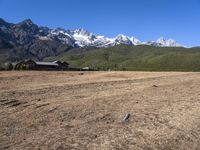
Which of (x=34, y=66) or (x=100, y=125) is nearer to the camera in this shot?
(x=100, y=125)

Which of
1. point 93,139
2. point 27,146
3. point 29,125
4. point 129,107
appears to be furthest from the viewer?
point 129,107

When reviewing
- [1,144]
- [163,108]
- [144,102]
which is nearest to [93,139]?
[1,144]

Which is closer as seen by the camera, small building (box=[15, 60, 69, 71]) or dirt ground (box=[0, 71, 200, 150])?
dirt ground (box=[0, 71, 200, 150])

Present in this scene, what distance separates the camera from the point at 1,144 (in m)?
12.0

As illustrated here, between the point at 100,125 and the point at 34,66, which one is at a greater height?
the point at 100,125

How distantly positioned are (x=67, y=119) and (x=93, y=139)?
11.3ft

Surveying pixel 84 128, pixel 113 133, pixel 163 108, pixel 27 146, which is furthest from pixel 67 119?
pixel 163 108

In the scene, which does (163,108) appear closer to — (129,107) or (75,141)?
(129,107)

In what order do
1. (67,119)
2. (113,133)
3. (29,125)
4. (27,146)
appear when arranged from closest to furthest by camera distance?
(27,146)
(113,133)
(29,125)
(67,119)

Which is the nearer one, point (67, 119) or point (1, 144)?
point (1, 144)

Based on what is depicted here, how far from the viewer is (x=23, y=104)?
68.3 ft

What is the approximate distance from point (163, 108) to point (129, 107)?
1.66 meters

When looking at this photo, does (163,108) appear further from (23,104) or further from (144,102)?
(23,104)

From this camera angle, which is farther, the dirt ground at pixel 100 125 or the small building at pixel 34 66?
the small building at pixel 34 66
